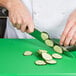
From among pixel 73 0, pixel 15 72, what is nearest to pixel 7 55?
pixel 15 72

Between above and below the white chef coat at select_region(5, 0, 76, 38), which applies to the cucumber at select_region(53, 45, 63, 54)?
below

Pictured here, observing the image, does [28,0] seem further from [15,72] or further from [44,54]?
[15,72]

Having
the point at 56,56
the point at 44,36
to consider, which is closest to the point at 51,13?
the point at 44,36

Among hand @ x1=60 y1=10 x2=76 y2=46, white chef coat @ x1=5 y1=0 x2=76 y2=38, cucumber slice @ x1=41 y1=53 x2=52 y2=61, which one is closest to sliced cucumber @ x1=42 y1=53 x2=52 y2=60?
cucumber slice @ x1=41 y1=53 x2=52 y2=61

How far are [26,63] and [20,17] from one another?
0.84 feet

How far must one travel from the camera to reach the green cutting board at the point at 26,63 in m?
1.09

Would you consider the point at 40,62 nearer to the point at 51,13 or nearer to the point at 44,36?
the point at 44,36

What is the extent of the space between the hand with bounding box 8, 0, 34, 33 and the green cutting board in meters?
0.09

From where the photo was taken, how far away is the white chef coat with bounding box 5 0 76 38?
4.82ft

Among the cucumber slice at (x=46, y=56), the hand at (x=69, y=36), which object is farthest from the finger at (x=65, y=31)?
the cucumber slice at (x=46, y=56)

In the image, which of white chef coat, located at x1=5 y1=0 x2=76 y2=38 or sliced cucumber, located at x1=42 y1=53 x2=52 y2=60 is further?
white chef coat, located at x1=5 y1=0 x2=76 y2=38

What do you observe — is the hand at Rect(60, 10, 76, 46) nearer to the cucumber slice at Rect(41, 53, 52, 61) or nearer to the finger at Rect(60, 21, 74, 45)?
the finger at Rect(60, 21, 74, 45)

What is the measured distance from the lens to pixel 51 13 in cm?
148

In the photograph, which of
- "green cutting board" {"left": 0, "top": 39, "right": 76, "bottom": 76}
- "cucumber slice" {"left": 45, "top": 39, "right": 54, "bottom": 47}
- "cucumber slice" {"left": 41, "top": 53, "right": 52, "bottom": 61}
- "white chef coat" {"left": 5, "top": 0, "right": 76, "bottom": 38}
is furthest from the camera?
"white chef coat" {"left": 5, "top": 0, "right": 76, "bottom": 38}
